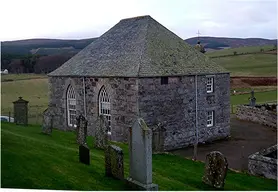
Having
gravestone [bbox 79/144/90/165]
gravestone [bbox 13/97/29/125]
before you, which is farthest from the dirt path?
gravestone [bbox 13/97/29/125]

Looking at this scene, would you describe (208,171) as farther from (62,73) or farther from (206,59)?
(62,73)

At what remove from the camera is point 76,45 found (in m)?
77.2

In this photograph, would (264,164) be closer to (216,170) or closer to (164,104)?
(216,170)

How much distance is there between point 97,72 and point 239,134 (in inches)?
425

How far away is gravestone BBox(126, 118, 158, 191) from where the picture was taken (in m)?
10.8

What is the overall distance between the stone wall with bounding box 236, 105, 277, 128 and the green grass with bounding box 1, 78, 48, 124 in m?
17.0

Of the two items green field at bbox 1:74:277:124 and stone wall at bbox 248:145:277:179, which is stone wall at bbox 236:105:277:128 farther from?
stone wall at bbox 248:145:277:179

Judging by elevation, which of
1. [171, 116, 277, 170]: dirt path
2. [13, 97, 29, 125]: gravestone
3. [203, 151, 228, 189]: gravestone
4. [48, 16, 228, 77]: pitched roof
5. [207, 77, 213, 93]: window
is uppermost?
[48, 16, 228, 77]: pitched roof

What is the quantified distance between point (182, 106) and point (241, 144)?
4.31m

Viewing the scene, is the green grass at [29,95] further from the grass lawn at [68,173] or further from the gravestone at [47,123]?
the grass lawn at [68,173]

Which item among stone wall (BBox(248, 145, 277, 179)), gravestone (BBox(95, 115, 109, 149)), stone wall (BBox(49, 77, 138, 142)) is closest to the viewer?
stone wall (BBox(248, 145, 277, 179))

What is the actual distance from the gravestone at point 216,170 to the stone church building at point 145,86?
773cm

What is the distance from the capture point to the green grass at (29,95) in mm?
34812

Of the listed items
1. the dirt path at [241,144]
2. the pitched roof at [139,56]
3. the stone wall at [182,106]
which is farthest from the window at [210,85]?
the dirt path at [241,144]
